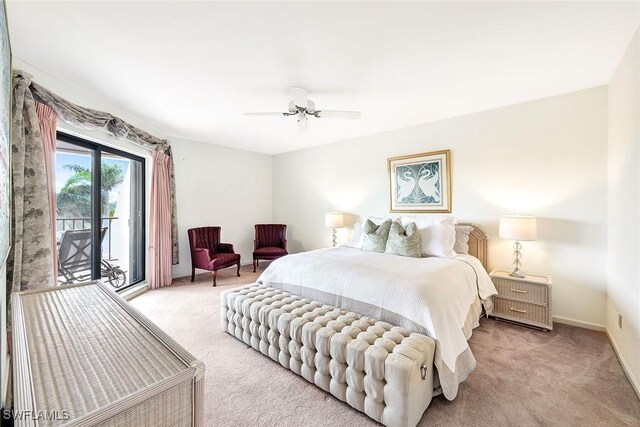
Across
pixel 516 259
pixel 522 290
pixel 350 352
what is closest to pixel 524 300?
pixel 522 290

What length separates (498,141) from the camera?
3.25 meters

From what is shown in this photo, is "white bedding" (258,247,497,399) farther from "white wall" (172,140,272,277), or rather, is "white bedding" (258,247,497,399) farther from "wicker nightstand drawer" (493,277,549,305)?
"white wall" (172,140,272,277)

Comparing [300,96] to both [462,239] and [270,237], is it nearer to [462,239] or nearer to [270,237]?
[462,239]

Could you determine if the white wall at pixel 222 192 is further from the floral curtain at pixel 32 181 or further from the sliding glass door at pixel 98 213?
the floral curtain at pixel 32 181

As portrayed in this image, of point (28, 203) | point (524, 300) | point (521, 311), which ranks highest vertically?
point (28, 203)

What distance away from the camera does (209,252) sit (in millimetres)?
4430

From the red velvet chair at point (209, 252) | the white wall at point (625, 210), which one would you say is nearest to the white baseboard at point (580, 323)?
the white wall at point (625, 210)

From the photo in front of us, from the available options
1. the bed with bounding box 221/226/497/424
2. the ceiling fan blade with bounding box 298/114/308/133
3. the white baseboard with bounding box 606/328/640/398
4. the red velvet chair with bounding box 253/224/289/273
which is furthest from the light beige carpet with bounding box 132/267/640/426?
the red velvet chair with bounding box 253/224/289/273

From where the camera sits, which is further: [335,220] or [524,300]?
[335,220]

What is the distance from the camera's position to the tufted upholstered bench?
151 cm

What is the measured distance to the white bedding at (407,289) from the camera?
72.3 inches

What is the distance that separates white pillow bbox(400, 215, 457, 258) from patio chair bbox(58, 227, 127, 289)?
4048mm

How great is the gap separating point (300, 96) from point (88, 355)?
2578 millimetres

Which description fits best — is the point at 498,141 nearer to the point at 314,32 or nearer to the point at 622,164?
the point at 622,164
